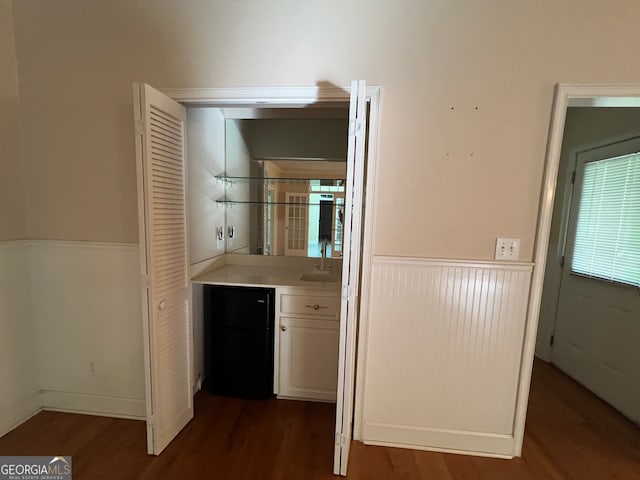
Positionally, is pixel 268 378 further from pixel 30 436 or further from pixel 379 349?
pixel 30 436

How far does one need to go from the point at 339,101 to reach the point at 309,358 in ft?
5.62

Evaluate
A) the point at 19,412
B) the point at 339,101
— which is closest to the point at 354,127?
the point at 339,101

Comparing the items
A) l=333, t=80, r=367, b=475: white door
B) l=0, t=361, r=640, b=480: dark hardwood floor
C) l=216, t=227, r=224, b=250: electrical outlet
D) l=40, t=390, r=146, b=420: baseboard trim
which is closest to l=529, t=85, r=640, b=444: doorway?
l=0, t=361, r=640, b=480: dark hardwood floor

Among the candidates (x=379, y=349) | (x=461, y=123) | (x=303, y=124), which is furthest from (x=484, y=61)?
(x=379, y=349)

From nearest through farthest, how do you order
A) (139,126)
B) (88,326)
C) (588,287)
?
(139,126) < (88,326) < (588,287)

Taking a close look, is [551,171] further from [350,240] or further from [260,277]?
[260,277]

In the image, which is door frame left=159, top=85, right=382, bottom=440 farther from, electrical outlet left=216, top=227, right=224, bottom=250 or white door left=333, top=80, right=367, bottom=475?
electrical outlet left=216, top=227, right=224, bottom=250

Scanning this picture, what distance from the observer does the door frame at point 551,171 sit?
1.50 m

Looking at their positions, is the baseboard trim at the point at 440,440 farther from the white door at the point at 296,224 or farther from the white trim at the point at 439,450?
the white door at the point at 296,224

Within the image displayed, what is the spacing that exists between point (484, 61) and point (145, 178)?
6.08 ft

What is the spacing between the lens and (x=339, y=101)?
1.64 m

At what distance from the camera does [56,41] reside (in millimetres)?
1726

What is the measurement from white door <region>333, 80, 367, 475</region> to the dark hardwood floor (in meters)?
0.35

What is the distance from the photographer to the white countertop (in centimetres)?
207
